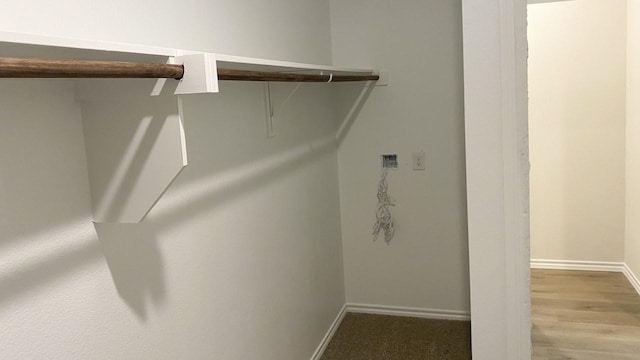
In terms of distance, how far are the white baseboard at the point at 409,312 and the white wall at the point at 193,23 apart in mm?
1560

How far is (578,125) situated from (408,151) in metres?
1.56

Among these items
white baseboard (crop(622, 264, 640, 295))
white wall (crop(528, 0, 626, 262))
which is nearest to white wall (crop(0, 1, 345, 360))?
white wall (crop(528, 0, 626, 262))

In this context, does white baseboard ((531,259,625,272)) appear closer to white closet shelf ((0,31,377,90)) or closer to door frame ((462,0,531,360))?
door frame ((462,0,531,360))

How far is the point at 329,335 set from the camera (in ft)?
10.0

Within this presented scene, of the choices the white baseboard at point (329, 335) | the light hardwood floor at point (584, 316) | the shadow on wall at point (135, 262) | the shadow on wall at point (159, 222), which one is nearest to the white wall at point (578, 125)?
the light hardwood floor at point (584, 316)

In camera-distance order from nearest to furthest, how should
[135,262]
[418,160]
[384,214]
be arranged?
[135,262], [418,160], [384,214]

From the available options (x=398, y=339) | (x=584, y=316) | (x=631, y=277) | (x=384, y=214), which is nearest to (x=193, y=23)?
(x=384, y=214)

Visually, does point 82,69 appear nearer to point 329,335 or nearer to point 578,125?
point 329,335

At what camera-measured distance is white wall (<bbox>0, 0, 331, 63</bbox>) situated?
1.16 m

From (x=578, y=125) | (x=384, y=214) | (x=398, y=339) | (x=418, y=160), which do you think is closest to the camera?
(x=398, y=339)

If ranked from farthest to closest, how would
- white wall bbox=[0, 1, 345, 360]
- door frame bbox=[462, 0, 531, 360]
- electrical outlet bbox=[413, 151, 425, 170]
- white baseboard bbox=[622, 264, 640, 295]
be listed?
1. white baseboard bbox=[622, 264, 640, 295]
2. electrical outlet bbox=[413, 151, 425, 170]
3. door frame bbox=[462, 0, 531, 360]
4. white wall bbox=[0, 1, 345, 360]

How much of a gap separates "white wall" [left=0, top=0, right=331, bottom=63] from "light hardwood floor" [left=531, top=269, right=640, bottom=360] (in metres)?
2.05

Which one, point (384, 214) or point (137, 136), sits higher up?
point (137, 136)

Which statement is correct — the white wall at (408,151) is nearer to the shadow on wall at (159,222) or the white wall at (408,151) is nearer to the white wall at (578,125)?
the shadow on wall at (159,222)
